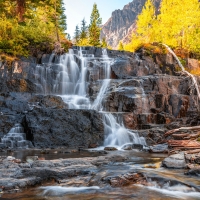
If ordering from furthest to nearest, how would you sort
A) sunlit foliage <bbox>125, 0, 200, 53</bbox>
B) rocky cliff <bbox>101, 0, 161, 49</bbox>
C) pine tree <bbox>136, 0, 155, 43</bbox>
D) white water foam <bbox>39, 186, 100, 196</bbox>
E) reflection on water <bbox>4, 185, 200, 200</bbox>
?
rocky cliff <bbox>101, 0, 161, 49</bbox> < pine tree <bbox>136, 0, 155, 43</bbox> < sunlit foliage <bbox>125, 0, 200, 53</bbox> < white water foam <bbox>39, 186, 100, 196</bbox> < reflection on water <bbox>4, 185, 200, 200</bbox>

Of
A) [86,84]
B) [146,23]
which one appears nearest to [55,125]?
[86,84]

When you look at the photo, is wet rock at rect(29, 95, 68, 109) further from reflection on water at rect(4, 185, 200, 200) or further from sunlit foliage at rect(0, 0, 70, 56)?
reflection on water at rect(4, 185, 200, 200)

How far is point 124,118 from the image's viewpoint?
1287 centimetres

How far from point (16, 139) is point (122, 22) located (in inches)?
5270

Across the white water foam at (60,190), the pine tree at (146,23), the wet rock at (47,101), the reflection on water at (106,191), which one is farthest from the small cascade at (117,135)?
the pine tree at (146,23)

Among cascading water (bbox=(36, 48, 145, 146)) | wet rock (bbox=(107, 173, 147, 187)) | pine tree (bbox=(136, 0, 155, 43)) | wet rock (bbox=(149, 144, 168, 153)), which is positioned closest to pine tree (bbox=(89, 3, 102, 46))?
pine tree (bbox=(136, 0, 155, 43))

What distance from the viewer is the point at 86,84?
17.4 metres

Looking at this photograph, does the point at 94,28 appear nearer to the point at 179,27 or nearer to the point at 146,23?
the point at 146,23

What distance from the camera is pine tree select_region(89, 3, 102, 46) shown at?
4396cm

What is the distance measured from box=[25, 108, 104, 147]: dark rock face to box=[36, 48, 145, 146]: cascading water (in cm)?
72

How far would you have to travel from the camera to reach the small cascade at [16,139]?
1040 cm

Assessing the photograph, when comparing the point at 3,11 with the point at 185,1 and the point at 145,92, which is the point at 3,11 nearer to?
the point at 145,92

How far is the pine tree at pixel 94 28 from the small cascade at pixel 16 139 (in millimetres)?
33791

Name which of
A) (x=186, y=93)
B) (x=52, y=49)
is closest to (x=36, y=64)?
(x=52, y=49)
